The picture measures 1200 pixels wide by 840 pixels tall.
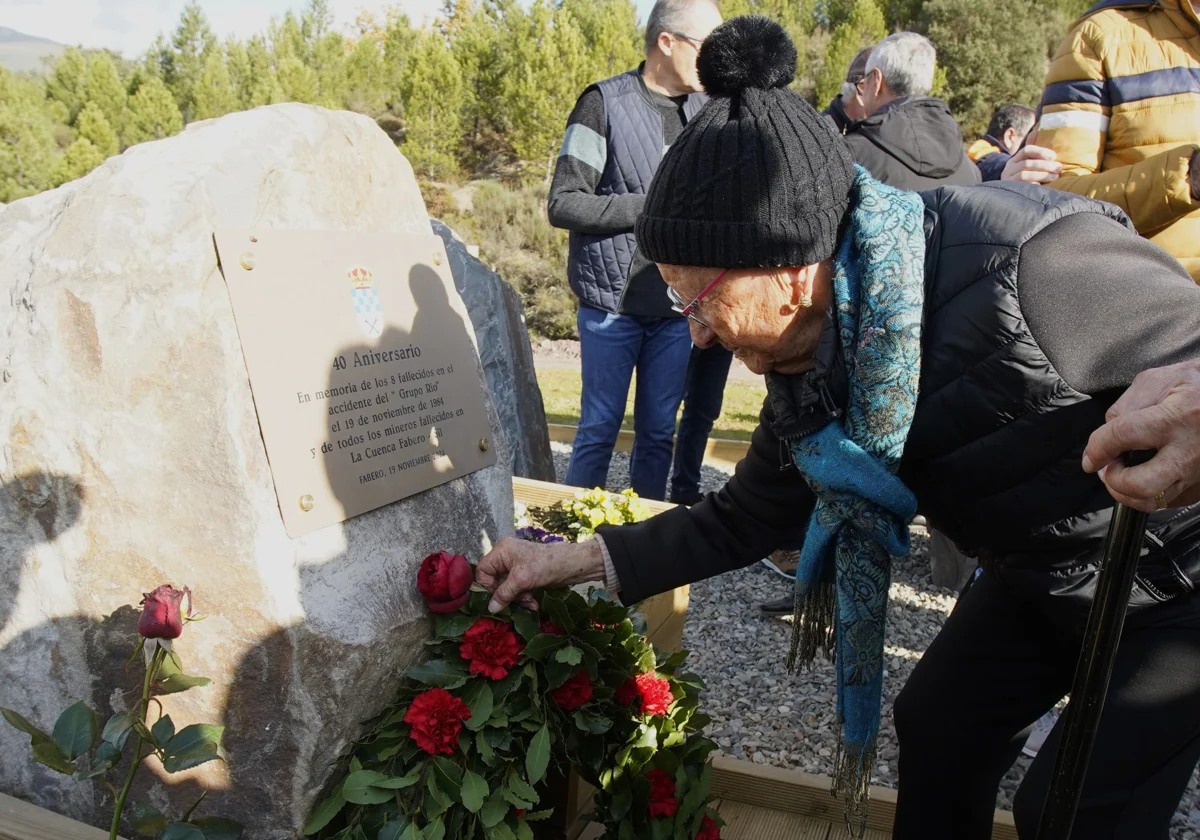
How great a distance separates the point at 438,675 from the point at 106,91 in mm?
23807

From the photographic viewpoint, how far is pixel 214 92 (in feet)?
70.5

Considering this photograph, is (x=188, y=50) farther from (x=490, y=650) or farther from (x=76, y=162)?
(x=490, y=650)

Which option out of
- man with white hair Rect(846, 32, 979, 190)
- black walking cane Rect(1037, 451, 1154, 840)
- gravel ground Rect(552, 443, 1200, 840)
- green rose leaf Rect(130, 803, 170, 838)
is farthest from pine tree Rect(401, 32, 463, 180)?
black walking cane Rect(1037, 451, 1154, 840)

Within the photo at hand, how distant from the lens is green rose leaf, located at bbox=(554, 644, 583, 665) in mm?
1634

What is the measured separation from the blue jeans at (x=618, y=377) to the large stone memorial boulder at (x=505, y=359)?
90 centimetres

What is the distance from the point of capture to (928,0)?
25281mm

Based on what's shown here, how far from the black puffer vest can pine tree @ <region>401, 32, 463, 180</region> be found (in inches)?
823

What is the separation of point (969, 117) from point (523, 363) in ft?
72.8

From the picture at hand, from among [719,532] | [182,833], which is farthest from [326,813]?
[719,532]

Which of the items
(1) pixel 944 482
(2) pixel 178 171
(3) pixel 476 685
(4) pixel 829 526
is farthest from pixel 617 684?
(2) pixel 178 171

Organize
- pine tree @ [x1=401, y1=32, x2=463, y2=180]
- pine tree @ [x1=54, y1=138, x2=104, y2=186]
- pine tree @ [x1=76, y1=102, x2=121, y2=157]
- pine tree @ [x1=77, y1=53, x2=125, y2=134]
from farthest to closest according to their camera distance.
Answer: pine tree @ [x1=401, y1=32, x2=463, y2=180] → pine tree @ [x1=77, y1=53, x2=125, y2=134] → pine tree @ [x1=76, y1=102, x2=121, y2=157] → pine tree @ [x1=54, y1=138, x2=104, y2=186]

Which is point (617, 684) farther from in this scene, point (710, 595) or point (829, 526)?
point (710, 595)

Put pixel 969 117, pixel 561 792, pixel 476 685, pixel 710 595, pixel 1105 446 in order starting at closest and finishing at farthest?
pixel 1105 446 < pixel 476 685 < pixel 561 792 < pixel 710 595 < pixel 969 117

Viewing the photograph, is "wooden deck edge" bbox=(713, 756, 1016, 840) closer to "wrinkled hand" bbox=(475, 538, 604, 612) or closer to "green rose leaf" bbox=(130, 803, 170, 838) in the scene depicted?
"wrinkled hand" bbox=(475, 538, 604, 612)
